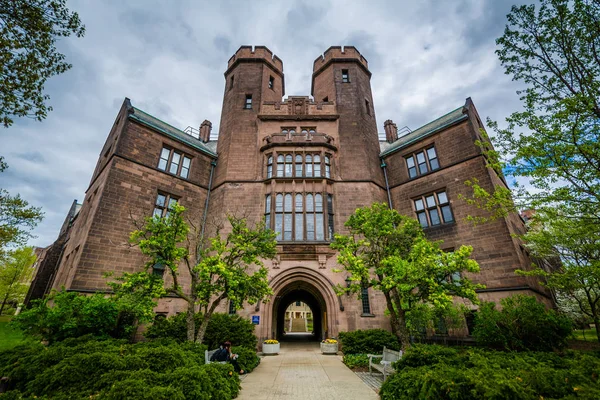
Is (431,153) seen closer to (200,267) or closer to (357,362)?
(357,362)

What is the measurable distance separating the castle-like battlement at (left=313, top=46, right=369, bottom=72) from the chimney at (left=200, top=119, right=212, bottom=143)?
1238cm

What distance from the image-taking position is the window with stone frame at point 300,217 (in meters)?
17.4

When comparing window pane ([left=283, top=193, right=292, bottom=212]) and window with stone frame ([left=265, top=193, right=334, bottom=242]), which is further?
window pane ([left=283, top=193, right=292, bottom=212])

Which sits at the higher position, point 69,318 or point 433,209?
point 433,209

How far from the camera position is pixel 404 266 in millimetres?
9461

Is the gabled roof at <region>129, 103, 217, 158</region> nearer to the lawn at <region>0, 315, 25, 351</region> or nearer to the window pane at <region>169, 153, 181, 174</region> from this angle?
the window pane at <region>169, 153, 181, 174</region>

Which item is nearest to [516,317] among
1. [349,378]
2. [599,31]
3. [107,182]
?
[349,378]

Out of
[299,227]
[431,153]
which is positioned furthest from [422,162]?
[299,227]

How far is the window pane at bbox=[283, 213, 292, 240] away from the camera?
685 inches

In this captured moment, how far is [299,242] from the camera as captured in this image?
1683cm

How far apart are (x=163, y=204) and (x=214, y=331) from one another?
9.06 metres

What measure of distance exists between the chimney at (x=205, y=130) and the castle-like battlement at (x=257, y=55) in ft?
20.3

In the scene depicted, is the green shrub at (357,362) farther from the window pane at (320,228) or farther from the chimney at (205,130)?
the chimney at (205,130)

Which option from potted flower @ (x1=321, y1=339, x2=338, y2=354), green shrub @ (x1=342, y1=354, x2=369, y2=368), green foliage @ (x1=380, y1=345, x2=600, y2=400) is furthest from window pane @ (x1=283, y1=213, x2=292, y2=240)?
green foliage @ (x1=380, y1=345, x2=600, y2=400)
